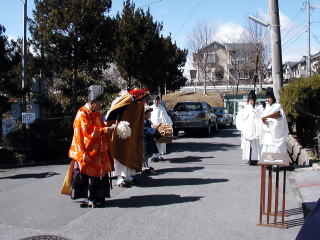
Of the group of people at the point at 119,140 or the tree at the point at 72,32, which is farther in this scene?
the tree at the point at 72,32

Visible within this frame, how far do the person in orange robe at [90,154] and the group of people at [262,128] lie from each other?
12.9ft

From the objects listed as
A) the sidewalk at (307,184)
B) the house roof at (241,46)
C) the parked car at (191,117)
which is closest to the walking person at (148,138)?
the sidewalk at (307,184)

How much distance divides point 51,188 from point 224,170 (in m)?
4.22

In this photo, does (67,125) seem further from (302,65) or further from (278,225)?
(302,65)

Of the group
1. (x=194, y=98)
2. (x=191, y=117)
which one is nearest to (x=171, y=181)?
(x=191, y=117)

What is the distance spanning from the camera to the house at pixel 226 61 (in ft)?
134

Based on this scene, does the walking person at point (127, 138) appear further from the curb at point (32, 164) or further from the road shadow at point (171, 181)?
the curb at point (32, 164)

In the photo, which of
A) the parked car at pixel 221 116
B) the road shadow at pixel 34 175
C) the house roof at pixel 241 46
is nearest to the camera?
the road shadow at pixel 34 175

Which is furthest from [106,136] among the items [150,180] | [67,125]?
[67,125]

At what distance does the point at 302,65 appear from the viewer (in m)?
60.6

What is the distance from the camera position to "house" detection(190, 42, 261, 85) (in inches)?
1610

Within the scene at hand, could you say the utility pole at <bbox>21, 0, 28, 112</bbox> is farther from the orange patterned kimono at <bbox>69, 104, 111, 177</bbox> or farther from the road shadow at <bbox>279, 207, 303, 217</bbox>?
the road shadow at <bbox>279, 207, 303, 217</bbox>

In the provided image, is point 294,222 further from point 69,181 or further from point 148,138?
point 148,138

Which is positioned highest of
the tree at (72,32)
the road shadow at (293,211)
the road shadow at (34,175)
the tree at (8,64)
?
the tree at (72,32)
